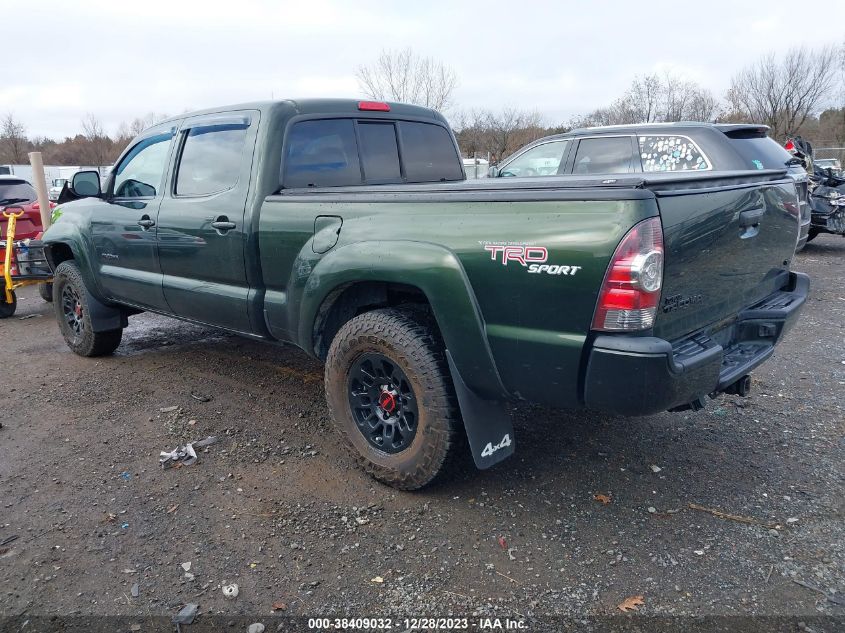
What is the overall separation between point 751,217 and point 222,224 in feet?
9.36

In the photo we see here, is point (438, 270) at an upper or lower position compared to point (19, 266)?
upper

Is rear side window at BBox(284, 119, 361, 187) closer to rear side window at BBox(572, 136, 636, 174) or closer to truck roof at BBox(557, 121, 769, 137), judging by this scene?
rear side window at BBox(572, 136, 636, 174)

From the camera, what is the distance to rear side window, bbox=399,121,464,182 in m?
4.58

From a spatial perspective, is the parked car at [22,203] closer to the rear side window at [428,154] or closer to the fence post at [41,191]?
the fence post at [41,191]

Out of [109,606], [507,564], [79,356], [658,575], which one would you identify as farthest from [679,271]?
[79,356]

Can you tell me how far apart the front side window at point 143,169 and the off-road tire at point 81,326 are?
93 centimetres

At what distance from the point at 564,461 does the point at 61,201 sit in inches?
191

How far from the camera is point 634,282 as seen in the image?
7.60ft

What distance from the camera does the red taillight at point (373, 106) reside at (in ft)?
14.1

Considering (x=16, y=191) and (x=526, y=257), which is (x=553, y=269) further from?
(x=16, y=191)

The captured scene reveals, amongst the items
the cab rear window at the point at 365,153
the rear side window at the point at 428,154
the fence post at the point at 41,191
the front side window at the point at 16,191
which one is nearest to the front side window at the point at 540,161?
the rear side window at the point at 428,154

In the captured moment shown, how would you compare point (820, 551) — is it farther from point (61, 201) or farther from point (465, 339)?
point (61, 201)

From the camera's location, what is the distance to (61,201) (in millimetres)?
5668

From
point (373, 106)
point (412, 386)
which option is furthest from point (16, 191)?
point (412, 386)
